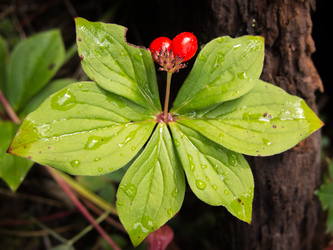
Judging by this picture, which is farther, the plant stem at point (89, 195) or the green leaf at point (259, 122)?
the plant stem at point (89, 195)

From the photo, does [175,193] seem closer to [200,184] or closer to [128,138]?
[200,184]

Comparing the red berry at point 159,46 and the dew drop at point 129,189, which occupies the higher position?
the red berry at point 159,46

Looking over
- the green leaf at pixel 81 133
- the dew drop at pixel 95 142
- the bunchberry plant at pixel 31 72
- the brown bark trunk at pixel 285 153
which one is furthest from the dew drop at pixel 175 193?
the bunchberry plant at pixel 31 72

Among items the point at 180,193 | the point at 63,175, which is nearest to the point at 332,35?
the point at 180,193

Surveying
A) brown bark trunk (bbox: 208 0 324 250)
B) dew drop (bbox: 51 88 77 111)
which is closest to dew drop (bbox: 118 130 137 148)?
dew drop (bbox: 51 88 77 111)

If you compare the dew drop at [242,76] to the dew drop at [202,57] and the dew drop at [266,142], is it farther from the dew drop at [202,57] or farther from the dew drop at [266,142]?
the dew drop at [266,142]

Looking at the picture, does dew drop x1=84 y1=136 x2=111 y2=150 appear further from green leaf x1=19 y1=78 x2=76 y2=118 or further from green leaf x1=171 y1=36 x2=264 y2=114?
green leaf x1=19 y1=78 x2=76 y2=118
